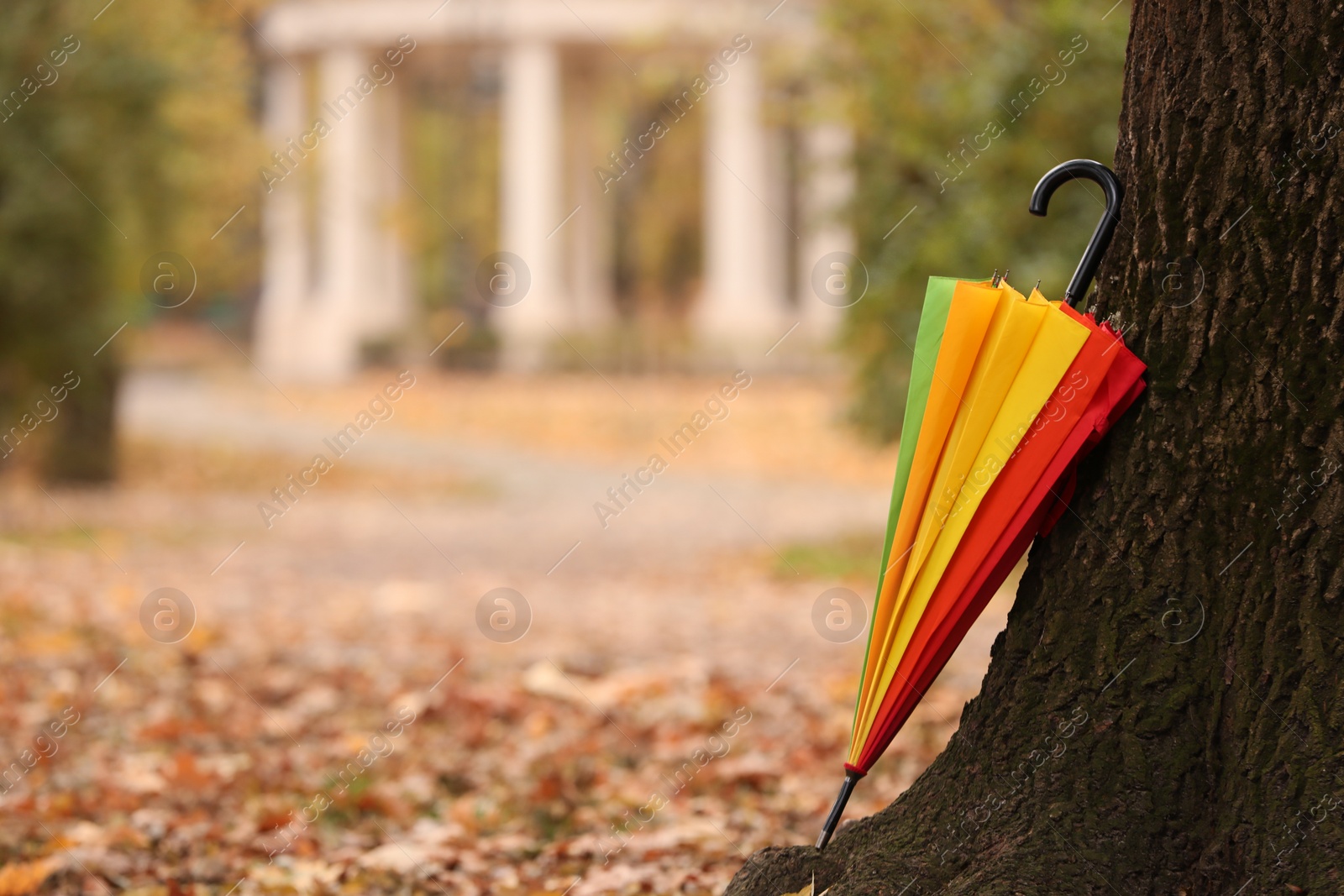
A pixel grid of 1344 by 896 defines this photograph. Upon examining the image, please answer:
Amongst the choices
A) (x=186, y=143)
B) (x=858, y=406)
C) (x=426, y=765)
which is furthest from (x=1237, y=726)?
(x=186, y=143)

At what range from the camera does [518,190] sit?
29672mm

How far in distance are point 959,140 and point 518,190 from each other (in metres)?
22.5

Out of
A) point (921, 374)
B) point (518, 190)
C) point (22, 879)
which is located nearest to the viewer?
point (921, 374)

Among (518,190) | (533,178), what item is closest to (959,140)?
(533,178)

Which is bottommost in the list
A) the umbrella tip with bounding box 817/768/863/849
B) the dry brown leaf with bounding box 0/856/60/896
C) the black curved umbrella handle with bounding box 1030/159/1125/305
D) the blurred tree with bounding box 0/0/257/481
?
the umbrella tip with bounding box 817/768/863/849

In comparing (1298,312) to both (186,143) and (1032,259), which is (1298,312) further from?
(186,143)

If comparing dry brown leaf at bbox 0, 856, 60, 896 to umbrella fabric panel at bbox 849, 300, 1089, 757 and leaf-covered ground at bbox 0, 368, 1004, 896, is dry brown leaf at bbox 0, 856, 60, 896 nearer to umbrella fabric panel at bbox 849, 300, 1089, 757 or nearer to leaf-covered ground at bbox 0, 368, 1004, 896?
leaf-covered ground at bbox 0, 368, 1004, 896

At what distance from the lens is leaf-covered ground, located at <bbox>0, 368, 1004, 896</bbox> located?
3605mm

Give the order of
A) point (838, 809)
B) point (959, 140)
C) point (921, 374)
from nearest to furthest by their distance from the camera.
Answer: point (921, 374), point (838, 809), point (959, 140)

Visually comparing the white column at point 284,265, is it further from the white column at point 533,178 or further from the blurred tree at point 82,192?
the blurred tree at point 82,192

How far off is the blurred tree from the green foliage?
7.15m

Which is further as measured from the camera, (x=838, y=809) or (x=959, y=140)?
(x=959, y=140)

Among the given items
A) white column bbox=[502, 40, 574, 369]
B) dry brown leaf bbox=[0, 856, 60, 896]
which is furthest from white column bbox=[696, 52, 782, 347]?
dry brown leaf bbox=[0, 856, 60, 896]

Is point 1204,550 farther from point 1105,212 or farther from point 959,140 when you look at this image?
point 959,140
